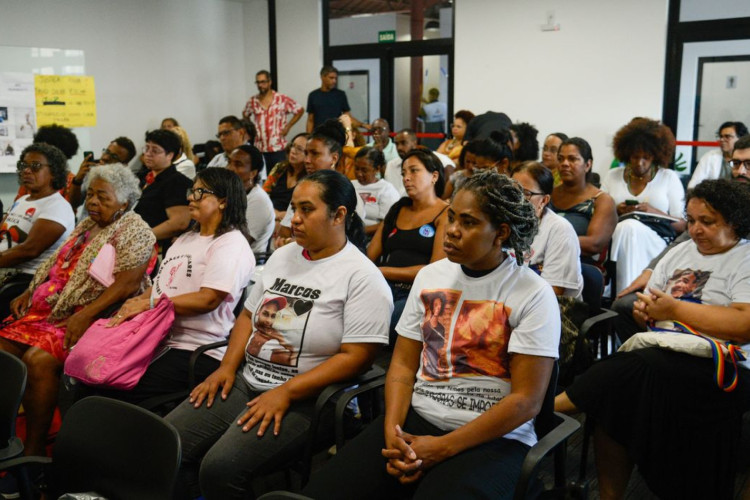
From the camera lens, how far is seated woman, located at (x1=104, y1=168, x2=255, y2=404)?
2.43m

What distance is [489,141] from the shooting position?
12.9 ft

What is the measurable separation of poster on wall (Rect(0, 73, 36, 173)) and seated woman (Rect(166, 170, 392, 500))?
19.0ft

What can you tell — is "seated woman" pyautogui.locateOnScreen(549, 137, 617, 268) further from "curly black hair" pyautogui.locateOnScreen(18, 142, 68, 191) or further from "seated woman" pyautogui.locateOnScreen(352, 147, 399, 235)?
"curly black hair" pyautogui.locateOnScreen(18, 142, 68, 191)

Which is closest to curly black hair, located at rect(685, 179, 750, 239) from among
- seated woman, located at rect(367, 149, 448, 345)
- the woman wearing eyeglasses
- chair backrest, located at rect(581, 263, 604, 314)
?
chair backrest, located at rect(581, 263, 604, 314)

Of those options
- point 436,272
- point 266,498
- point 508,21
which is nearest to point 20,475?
point 266,498

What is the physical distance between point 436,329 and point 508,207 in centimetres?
38

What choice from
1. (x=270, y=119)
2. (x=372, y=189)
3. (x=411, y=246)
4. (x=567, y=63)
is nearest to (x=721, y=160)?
(x=567, y=63)

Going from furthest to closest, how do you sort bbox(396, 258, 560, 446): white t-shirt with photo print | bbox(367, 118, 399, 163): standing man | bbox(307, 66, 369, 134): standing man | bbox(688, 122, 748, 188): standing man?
bbox(307, 66, 369, 134): standing man → bbox(367, 118, 399, 163): standing man → bbox(688, 122, 748, 188): standing man → bbox(396, 258, 560, 446): white t-shirt with photo print

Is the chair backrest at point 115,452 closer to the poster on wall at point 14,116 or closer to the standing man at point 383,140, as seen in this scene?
the standing man at point 383,140

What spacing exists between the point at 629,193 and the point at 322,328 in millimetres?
2963

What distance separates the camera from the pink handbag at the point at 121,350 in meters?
2.30

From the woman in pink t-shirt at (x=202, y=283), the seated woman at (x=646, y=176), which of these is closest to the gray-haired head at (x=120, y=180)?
the woman in pink t-shirt at (x=202, y=283)

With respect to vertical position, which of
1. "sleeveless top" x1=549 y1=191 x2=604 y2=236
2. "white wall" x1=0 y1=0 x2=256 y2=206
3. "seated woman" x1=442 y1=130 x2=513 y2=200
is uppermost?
"white wall" x1=0 y1=0 x2=256 y2=206

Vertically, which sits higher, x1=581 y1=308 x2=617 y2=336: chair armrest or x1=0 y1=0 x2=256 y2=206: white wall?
x1=0 y1=0 x2=256 y2=206: white wall
